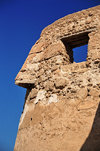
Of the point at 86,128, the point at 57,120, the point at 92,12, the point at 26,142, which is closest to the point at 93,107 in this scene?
the point at 86,128

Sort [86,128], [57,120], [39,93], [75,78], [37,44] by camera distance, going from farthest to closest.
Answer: [37,44] < [39,93] < [75,78] < [57,120] < [86,128]

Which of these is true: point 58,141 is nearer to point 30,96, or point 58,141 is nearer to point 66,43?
point 30,96

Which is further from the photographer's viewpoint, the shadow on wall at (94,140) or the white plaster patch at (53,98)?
the white plaster patch at (53,98)

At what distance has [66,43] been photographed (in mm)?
4574

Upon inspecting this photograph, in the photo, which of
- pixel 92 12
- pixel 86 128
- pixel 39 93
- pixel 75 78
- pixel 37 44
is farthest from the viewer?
pixel 37 44

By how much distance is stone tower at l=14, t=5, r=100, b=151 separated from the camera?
3.15m

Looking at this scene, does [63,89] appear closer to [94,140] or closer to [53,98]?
[53,98]

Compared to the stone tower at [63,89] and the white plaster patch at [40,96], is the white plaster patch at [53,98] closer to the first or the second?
the stone tower at [63,89]

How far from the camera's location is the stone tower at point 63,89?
3154 mm

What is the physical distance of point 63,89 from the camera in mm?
3717

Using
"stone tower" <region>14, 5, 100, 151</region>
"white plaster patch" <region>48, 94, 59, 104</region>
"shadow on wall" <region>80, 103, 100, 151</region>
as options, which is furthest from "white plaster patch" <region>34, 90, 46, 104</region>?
"shadow on wall" <region>80, 103, 100, 151</region>

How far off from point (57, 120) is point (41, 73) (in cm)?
127

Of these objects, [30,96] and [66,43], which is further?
[66,43]

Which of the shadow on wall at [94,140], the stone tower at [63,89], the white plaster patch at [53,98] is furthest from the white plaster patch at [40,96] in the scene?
the shadow on wall at [94,140]
